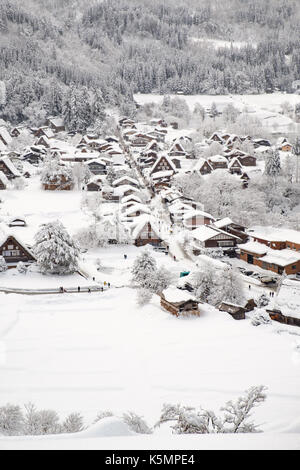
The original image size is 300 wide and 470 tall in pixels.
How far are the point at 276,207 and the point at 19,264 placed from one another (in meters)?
27.9

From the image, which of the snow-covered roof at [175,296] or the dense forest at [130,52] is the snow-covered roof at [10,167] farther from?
the snow-covered roof at [175,296]

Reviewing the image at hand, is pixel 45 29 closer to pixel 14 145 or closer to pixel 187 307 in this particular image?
pixel 14 145

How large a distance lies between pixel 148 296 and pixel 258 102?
91469 millimetres

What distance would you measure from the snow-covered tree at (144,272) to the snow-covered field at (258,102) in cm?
6322

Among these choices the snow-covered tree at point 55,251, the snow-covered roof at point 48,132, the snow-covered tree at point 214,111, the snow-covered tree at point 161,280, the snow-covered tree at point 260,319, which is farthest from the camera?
the snow-covered tree at point 214,111

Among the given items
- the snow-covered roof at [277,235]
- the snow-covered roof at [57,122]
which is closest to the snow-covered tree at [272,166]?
the snow-covered roof at [277,235]

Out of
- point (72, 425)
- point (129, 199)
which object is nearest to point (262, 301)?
point (72, 425)

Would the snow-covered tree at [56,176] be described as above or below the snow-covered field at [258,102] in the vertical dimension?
below

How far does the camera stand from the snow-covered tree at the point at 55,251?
23.0 meters

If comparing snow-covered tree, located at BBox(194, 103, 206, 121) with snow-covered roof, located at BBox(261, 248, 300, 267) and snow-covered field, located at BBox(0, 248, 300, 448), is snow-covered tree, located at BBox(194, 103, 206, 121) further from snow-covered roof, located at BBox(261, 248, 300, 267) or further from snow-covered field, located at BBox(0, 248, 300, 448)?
snow-covered field, located at BBox(0, 248, 300, 448)

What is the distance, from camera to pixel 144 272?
22.0m

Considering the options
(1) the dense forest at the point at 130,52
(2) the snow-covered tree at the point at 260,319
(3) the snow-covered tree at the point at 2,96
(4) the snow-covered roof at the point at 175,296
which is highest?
(1) the dense forest at the point at 130,52
